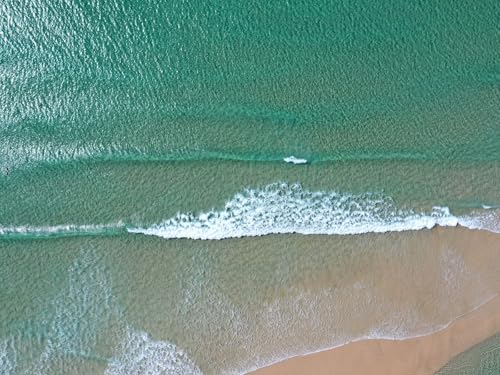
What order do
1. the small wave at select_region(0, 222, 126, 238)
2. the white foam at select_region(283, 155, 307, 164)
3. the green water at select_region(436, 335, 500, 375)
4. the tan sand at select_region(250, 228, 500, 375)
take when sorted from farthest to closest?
the white foam at select_region(283, 155, 307, 164) → the small wave at select_region(0, 222, 126, 238) → the green water at select_region(436, 335, 500, 375) → the tan sand at select_region(250, 228, 500, 375)

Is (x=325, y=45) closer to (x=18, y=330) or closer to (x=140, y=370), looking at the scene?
(x=140, y=370)

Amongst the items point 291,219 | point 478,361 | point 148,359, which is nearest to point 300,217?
point 291,219

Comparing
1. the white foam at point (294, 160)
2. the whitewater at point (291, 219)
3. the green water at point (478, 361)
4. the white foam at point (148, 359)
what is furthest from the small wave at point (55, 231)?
the green water at point (478, 361)

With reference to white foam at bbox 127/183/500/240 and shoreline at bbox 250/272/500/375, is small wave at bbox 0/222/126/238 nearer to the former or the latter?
white foam at bbox 127/183/500/240

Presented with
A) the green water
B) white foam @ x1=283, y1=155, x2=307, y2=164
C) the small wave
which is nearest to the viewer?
the green water

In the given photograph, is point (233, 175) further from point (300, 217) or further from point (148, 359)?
point (148, 359)

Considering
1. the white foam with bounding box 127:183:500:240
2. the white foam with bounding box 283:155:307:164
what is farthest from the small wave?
the white foam with bounding box 283:155:307:164

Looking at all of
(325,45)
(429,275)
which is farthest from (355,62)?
(429,275)

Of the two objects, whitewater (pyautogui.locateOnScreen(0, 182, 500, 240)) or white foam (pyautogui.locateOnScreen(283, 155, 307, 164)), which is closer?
whitewater (pyautogui.locateOnScreen(0, 182, 500, 240))
